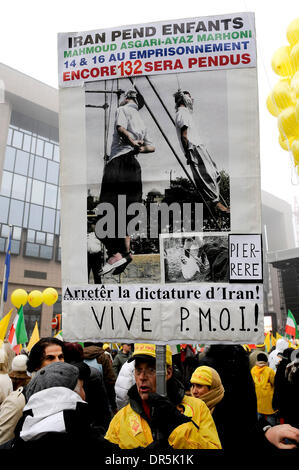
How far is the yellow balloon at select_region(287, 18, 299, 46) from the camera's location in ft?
17.7

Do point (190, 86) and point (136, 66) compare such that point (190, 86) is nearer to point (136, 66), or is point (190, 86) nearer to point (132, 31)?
point (136, 66)

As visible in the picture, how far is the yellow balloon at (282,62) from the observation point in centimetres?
560

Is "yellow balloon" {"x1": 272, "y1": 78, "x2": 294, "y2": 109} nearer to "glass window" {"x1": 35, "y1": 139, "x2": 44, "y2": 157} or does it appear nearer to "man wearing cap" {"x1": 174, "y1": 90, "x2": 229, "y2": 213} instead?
"man wearing cap" {"x1": 174, "y1": 90, "x2": 229, "y2": 213}

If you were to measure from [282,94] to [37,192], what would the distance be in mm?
35125

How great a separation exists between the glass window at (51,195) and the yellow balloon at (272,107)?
34.9m

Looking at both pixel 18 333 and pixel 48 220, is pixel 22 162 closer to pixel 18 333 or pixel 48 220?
pixel 48 220

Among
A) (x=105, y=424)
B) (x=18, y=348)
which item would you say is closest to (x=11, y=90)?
(x=18, y=348)

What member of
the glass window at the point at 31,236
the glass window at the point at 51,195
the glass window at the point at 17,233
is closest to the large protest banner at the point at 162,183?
the glass window at the point at 17,233

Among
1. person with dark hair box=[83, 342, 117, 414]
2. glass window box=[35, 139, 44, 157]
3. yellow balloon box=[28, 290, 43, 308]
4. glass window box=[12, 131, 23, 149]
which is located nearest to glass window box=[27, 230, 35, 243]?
glass window box=[35, 139, 44, 157]

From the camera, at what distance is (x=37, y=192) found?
3853cm

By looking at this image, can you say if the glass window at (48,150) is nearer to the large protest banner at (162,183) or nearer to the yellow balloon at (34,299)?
the yellow balloon at (34,299)

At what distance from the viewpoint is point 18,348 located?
10.1 meters

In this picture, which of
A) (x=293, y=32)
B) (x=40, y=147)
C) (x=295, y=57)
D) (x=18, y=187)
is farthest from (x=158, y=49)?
(x=40, y=147)
